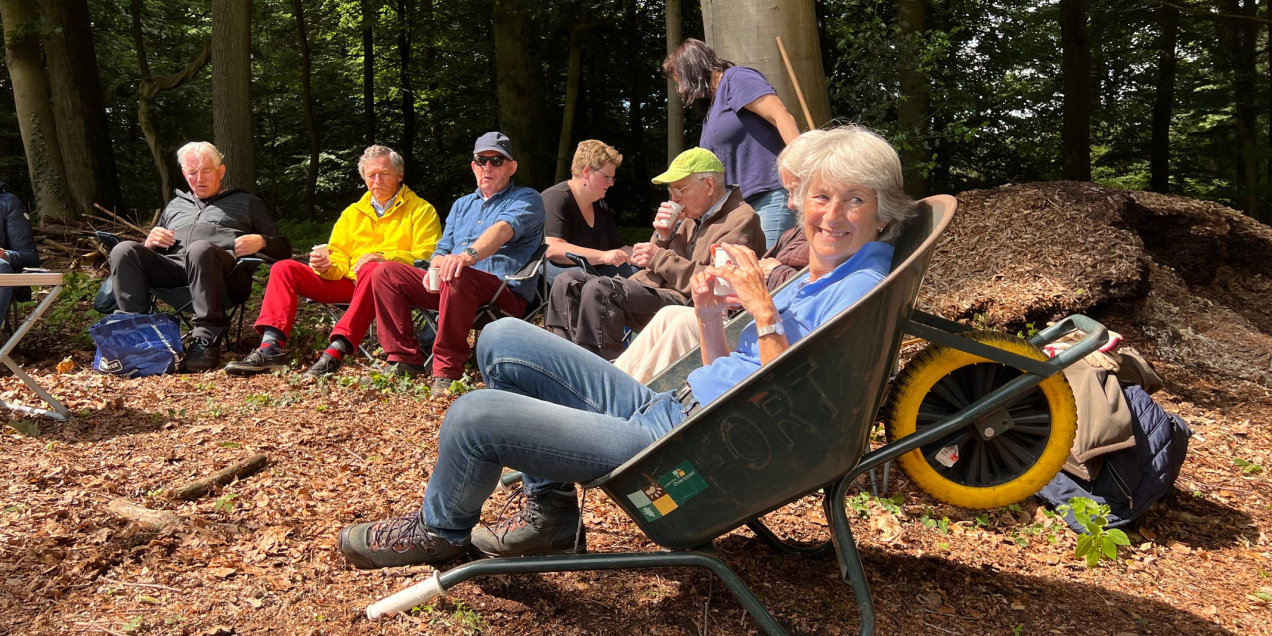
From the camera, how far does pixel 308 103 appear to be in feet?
56.6

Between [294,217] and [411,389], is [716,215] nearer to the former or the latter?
[411,389]

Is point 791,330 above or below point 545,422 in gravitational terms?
above

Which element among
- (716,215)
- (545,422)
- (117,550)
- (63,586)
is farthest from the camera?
(716,215)

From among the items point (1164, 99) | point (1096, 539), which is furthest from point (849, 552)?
point (1164, 99)

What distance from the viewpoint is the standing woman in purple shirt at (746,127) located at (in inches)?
176

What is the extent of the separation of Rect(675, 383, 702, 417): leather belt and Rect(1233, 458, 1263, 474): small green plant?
2.98 m

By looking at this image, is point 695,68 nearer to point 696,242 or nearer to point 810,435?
point 696,242

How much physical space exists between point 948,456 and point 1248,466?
2.20 m

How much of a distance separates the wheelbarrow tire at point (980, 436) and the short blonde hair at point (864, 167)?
57 centimetres

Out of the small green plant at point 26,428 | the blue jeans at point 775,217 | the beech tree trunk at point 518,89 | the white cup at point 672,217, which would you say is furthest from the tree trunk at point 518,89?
the small green plant at point 26,428

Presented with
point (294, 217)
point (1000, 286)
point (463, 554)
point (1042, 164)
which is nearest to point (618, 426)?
point (463, 554)

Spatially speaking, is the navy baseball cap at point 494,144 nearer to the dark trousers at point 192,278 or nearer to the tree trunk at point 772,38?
the tree trunk at point 772,38

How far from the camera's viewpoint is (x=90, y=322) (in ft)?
22.0

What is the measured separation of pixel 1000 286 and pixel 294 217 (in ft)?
57.1
